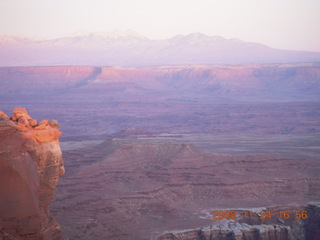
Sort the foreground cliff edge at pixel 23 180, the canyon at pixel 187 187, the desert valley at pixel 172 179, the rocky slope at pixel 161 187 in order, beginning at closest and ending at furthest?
the foreground cliff edge at pixel 23 180, the desert valley at pixel 172 179, the canyon at pixel 187 187, the rocky slope at pixel 161 187

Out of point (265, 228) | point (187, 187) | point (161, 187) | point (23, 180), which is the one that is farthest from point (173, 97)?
point (23, 180)

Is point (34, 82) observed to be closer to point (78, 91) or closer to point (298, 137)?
point (78, 91)

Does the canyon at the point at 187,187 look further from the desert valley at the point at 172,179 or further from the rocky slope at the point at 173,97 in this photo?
the rocky slope at the point at 173,97

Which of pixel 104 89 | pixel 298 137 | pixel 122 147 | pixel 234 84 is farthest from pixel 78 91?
pixel 122 147
